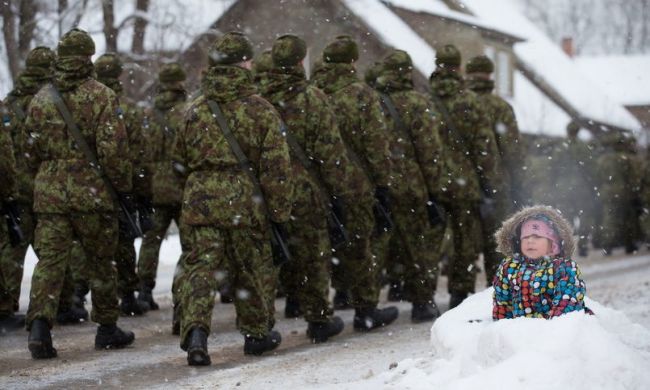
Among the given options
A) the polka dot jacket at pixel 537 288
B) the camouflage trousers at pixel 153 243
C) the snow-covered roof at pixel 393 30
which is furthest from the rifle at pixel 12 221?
the snow-covered roof at pixel 393 30

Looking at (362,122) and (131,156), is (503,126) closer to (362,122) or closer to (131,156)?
(362,122)

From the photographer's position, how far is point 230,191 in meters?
7.51

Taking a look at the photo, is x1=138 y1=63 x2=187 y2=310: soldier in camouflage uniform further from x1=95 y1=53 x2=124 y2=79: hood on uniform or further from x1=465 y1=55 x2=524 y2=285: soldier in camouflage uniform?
x1=465 y1=55 x2=524 y2=285: soldier in camouflage uniform

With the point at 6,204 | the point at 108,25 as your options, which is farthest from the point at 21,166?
the point at 108,25

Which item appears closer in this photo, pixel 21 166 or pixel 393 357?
pixel 393 357

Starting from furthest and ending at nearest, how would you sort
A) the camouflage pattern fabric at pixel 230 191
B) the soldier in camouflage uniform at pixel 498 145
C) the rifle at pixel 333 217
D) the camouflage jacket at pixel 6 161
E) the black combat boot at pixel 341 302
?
the black combat boot at pixel 341 302, the soldier in camouflage uniform at pixel 498 145, the camouflage jacket at pixel 6 161, the rifle at pixel 333 217, the camouflage pattern fabric at pixel 230 191

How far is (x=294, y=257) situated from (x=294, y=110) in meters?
1.07

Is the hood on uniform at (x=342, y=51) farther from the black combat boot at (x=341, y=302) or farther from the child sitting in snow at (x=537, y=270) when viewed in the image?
the child sitting in snow at (x=537, y=270)

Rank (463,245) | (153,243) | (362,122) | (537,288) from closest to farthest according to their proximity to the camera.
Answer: (537,288) → (362,122) → (463,245) → (153,243)

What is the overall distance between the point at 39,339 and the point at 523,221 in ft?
11.8

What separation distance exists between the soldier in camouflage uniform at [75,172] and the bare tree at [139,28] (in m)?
15.2

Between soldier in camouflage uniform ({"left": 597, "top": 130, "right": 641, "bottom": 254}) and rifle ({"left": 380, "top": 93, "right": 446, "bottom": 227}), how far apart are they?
10.2 meters

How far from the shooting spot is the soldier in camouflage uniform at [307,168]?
8.46m

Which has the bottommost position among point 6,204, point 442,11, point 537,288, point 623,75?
point 537,288
